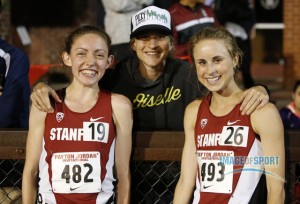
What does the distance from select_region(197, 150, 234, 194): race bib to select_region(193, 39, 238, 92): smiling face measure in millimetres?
368

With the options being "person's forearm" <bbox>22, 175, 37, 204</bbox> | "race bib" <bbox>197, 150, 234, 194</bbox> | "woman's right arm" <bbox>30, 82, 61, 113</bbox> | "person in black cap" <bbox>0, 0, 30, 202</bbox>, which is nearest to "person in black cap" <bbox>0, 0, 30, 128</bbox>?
"person in black cap" <bbox>0, 0, 30, 202</bbox>

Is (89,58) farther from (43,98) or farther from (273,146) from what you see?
(273,146)

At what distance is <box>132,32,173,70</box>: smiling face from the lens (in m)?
4.96

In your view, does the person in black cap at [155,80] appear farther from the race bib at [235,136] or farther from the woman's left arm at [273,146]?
the woman's left arm at [273,146]

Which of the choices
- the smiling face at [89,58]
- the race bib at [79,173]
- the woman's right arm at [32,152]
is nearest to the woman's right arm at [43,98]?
the woman's right arm at [32,152]

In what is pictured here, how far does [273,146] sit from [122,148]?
0.87 meters

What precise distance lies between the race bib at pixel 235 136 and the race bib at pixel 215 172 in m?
0.05

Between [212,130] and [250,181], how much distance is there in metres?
0.34

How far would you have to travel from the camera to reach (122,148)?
431 centimetres

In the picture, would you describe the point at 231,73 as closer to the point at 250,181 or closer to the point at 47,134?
the point at 250,181

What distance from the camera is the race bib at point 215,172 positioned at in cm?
402

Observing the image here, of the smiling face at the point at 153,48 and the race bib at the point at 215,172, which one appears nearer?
the race bib at the point at 215,172

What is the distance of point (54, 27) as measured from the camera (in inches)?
533

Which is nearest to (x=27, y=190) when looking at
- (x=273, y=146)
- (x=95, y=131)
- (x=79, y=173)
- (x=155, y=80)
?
(x=79, y=173)
